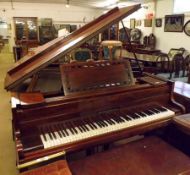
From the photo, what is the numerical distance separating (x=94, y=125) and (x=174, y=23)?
6752mm

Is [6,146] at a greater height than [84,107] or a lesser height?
lesser

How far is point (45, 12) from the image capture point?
37.4ft

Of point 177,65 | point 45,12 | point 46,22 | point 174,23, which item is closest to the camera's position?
point 177,65

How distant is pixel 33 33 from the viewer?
11.2 m

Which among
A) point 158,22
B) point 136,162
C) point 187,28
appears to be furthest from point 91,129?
point 158,22

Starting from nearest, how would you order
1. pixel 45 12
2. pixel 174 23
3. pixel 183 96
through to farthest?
1. pixel 183 96
2. pixel 174 23
3. pixel 45 12

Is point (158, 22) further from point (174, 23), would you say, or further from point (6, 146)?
point (6, 146)

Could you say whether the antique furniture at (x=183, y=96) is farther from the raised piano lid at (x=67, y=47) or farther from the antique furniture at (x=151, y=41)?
the antique furniture at (x=151, y=41)

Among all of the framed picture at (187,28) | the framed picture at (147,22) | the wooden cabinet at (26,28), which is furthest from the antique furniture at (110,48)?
the wooden cabinet at (26,28)

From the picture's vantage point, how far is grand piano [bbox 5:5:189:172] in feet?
4.91

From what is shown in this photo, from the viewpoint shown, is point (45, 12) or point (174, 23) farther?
point (45, 12)

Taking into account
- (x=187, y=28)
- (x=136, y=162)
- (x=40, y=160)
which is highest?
(x=187, y=28)

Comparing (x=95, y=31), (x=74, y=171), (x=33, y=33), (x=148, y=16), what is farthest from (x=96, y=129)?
(x=33, y=33)

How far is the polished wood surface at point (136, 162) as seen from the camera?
5.11ft
